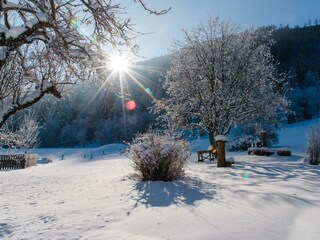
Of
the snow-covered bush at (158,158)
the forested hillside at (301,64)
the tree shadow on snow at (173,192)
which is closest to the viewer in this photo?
the tree shadow on snow at (173,192)

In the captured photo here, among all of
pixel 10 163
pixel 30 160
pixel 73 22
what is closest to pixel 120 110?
pixel 30 160

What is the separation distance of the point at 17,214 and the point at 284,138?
4878cm

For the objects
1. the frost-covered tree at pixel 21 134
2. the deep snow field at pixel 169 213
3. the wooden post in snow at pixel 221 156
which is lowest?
the deep snow field at pixel 169 213

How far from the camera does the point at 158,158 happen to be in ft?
34.1

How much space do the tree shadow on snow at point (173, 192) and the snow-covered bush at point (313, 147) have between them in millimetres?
8273

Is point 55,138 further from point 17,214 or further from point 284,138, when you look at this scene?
point 17,214

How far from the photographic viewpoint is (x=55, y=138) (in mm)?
92250

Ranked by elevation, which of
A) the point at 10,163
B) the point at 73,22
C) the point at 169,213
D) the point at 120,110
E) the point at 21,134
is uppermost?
the point at 120,110

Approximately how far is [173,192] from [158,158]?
93.0 inches

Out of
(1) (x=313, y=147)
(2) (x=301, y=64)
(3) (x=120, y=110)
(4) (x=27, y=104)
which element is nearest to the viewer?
(4) (x=27, y=104)

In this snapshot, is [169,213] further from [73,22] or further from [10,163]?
[10,163]

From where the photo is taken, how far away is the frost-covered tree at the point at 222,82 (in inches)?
859

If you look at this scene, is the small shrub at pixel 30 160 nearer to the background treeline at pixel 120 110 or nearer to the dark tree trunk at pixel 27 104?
the dark tree trunk at pixel 27 104

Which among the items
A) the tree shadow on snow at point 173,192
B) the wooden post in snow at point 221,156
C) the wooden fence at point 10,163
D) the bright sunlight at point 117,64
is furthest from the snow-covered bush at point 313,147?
the wooden fence at point 10,163
